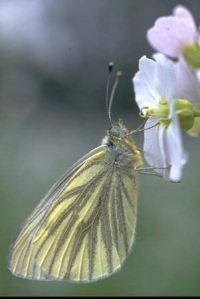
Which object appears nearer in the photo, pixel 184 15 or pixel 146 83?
pixel 184 15

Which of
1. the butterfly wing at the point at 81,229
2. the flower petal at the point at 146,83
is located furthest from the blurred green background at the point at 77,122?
the flower petal at the point at 146,83

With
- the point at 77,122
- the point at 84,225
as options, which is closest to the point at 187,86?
the point at 84,225

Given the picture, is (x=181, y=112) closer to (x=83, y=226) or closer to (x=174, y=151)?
(x=174, y=151)

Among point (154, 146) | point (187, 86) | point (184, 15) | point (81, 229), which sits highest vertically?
point (184, 15)

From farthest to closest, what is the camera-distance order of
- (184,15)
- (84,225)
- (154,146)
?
(84,225), (154,146), (184,15)

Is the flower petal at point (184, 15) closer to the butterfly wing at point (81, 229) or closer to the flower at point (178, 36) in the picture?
the flower at point (178, 36)

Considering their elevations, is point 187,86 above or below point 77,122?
above

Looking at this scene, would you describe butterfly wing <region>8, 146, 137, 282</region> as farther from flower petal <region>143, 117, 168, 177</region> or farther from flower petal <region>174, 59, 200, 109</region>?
flower petal <region>174, 59, 200, 109</region>

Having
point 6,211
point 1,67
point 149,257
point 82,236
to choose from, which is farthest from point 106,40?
point 82,236
